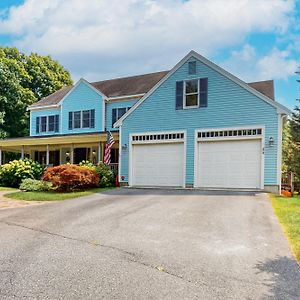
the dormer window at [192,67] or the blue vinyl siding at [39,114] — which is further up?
the dormer window at [192,67]

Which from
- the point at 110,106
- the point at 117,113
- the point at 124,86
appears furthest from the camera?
the point at 124,86

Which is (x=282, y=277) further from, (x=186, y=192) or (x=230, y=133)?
(x=230, y=133)

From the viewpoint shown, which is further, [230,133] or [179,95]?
[179,95]

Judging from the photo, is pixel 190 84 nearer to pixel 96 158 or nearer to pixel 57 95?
pixel 96 158

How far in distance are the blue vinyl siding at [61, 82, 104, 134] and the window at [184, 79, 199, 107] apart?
884 cm

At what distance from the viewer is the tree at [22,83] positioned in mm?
33312

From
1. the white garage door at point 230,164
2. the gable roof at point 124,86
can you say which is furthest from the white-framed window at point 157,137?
the gable roof at point 124,86

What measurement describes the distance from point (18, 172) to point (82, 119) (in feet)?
21.9

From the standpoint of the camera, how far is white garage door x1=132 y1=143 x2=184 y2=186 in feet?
55.8

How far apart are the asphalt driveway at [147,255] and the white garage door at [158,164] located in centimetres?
676

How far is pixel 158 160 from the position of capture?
17.5m

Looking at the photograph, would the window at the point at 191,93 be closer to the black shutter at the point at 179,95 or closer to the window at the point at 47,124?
the black shutter at the point at 179,95

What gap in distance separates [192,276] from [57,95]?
26.6 m

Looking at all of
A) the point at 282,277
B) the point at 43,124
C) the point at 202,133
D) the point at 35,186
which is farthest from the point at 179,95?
the point at 43,124
